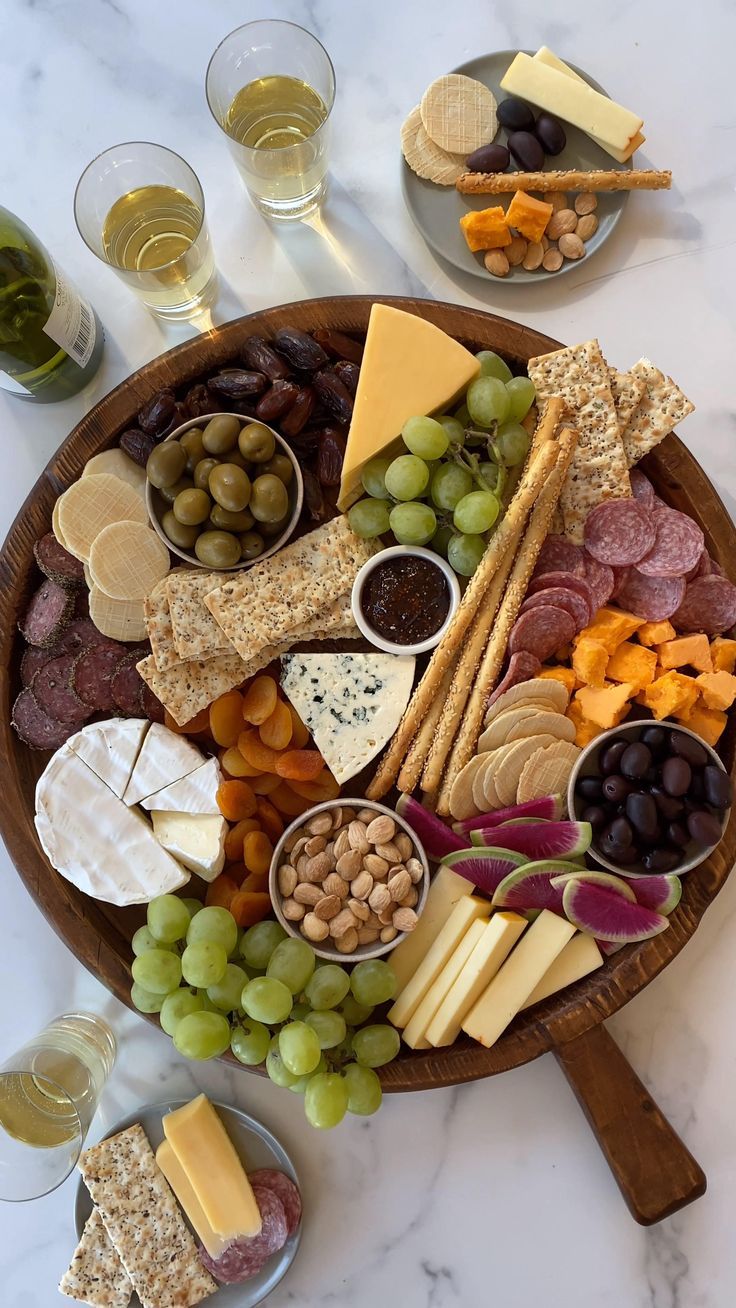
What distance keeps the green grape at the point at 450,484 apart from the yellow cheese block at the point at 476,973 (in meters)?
0.61

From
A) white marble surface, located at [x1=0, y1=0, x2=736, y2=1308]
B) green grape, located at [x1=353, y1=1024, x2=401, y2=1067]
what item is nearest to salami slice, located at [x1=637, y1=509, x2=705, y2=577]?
white marble surface, located at [x1=0, y1=0, x2=736, y2=1308]

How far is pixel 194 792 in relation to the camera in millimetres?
1401

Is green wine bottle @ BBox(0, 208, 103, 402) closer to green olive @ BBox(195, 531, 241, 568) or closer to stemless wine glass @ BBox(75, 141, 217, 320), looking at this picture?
stemless wine glass @ BBox(75, 141, 217, 320)

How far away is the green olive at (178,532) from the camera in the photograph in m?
1.37

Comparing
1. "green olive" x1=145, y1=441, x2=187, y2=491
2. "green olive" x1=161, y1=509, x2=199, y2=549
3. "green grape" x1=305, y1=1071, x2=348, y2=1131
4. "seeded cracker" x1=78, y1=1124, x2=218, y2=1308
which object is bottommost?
"seeded cracker" x1=78, y1=1124, x2=218, y2=1308

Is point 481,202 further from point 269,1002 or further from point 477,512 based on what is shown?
point 269,1002

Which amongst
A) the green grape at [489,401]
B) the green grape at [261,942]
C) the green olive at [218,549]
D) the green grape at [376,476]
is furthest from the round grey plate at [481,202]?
the green grape at [261,942]

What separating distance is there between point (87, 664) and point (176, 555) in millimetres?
217

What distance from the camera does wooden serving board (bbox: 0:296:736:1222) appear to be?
1381 mm

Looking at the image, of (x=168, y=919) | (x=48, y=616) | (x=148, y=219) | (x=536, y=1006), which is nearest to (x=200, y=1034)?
(x=168, y=919)

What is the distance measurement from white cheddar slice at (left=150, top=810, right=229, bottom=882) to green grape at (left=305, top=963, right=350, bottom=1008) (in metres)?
0.23

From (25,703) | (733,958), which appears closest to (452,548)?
(25,703)

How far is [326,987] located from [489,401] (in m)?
0.86

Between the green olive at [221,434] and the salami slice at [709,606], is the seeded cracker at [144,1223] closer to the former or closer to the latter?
the green olive at [221,434]
